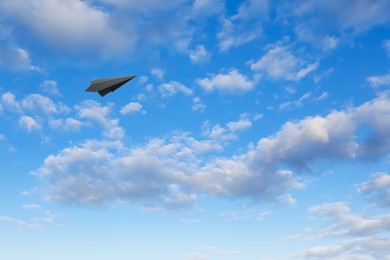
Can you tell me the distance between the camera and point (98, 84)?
39.3 metres

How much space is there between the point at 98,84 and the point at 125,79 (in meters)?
3.05

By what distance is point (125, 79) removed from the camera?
3838 cm

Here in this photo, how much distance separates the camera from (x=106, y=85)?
38875 millimetres

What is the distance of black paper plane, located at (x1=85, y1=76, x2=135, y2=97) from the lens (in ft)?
127

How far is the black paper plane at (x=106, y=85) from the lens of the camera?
38.6 metres
